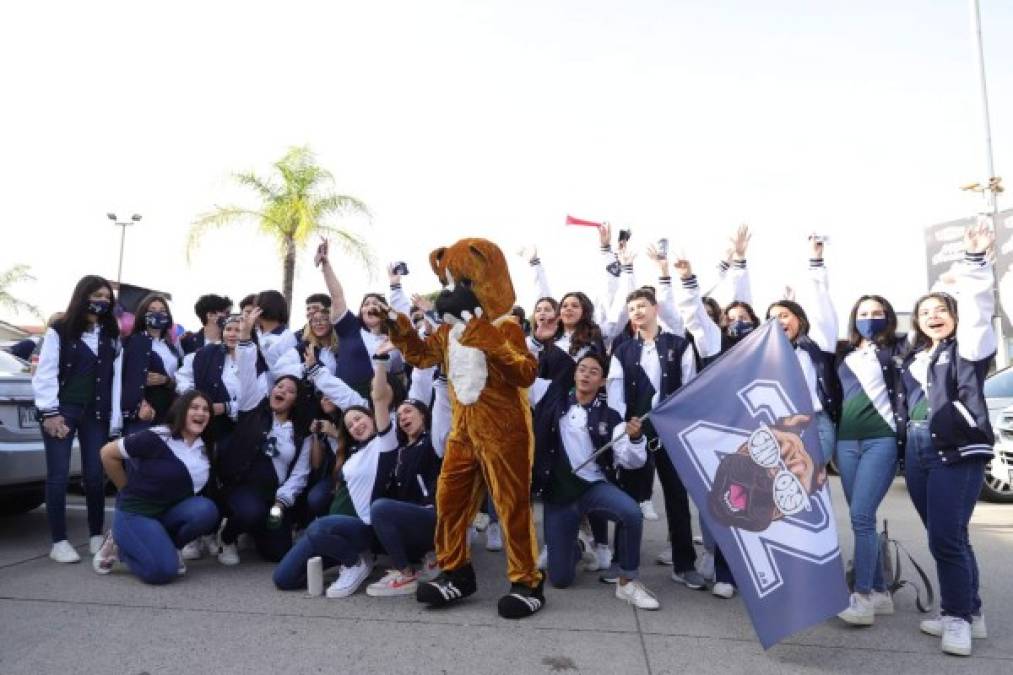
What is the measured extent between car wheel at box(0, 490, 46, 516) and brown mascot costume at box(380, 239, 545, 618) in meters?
3.93

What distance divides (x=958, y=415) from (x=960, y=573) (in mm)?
751

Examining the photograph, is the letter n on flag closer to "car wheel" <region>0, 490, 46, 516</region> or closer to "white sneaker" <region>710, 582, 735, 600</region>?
"white sneaker" <region>710, 582, 735, 600</region>

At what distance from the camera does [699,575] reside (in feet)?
14.6

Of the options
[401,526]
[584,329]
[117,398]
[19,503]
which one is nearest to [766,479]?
[401,526]

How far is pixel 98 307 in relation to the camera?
201 inches

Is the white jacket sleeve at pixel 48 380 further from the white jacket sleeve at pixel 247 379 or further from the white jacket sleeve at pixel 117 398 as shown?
the white jacket sleeve at pixel 247 379

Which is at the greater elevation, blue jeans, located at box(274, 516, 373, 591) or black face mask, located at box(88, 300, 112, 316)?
black face mask, located at box(88, 300, 112, 316)

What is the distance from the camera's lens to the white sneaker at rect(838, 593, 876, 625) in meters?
3.80

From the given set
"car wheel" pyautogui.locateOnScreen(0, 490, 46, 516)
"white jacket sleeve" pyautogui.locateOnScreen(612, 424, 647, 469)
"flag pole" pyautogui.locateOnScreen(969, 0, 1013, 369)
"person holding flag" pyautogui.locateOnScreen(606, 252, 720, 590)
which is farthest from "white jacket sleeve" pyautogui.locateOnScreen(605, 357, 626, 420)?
"flag pole" pyautogui.locateOnScreen(969, 0, 1013, 369)

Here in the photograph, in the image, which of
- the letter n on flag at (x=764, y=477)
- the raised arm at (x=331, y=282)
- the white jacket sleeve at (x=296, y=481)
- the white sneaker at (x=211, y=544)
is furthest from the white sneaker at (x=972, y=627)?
the white sneaker at (x=211, y=544)

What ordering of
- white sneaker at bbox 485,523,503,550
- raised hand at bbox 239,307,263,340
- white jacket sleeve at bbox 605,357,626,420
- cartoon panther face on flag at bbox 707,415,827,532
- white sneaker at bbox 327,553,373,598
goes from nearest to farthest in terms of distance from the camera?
cartoon panther face on flag at bbox 707,415,827,532 < white sneaker at bbox 327,553,373,598 < white jacket sleeve at bbox 605,357,626,420 < raised hand at bbox 239,307,263,340 < white sneaker at bbox 485,523,503,550

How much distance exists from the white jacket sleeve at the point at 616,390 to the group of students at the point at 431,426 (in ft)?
0.05

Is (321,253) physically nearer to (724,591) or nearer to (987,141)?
(724,591)

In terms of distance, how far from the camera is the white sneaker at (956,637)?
11.3 ft
